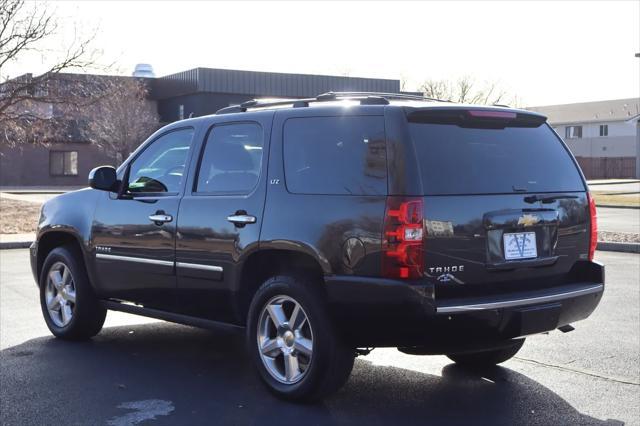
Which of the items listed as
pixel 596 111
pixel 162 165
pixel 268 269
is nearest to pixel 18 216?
pixel 162 165

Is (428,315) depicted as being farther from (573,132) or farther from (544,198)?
(573,132)

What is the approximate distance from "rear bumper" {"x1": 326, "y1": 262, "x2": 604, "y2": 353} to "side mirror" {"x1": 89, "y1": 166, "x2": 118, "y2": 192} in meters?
2.58

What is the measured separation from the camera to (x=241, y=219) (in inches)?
222

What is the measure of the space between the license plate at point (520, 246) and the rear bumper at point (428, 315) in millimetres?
242

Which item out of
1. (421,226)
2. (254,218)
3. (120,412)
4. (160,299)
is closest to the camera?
(421,226)

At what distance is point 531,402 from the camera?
17.9 feet

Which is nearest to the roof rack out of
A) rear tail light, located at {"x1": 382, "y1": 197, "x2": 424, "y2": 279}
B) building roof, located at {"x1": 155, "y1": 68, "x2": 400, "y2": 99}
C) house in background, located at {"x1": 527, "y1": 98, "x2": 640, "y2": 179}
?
rear tail light, located at {"x1": 382, "y1": 197, "x2": 424, "y2": 279}

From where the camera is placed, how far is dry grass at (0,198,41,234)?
1972 cm

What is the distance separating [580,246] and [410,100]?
1546mm

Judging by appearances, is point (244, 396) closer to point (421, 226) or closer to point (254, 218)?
point (254, 218)

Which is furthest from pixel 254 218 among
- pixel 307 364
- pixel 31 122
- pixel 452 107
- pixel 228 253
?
pixel 31 122

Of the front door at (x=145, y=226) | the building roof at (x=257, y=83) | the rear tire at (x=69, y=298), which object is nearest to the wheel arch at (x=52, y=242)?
the rear tire at (x=69, y=298)

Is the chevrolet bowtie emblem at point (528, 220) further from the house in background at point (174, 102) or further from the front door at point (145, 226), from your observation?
the house in background at point (174, 102)

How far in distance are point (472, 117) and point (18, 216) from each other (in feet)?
65.8
